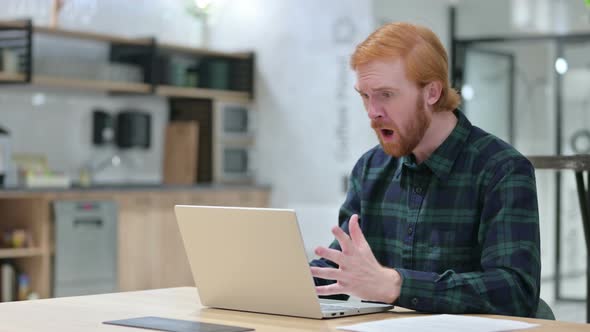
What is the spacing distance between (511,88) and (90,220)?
11.2 ft

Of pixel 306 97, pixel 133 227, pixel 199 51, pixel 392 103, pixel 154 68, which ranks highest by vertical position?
pixel 199 51

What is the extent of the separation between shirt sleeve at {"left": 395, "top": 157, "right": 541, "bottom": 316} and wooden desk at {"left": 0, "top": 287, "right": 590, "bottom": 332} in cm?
7

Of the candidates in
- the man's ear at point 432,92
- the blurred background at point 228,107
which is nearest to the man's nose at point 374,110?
the man's ear at point 432,92

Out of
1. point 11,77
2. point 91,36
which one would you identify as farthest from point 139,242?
point 91,36

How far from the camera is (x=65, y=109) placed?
7.35 metres

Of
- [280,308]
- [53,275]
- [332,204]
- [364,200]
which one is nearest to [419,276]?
[280,308]

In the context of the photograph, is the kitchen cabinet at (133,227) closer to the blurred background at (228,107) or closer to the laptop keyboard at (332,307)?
the blurred background at (228,107)

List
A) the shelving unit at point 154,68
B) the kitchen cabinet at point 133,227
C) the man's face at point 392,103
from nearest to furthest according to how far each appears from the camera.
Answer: the man's face at point 392,103 → the kitchen cabinet at point 133,227 → the shelving unit at point 154,68

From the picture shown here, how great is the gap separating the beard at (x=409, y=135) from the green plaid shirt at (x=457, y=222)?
0.06 metres

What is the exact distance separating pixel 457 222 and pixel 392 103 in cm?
30

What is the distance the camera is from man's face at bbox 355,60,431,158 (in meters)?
2.15

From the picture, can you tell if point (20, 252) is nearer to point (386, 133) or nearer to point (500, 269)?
point (386, 133)

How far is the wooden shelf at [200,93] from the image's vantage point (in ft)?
25.1

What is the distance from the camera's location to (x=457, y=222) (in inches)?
85.4
